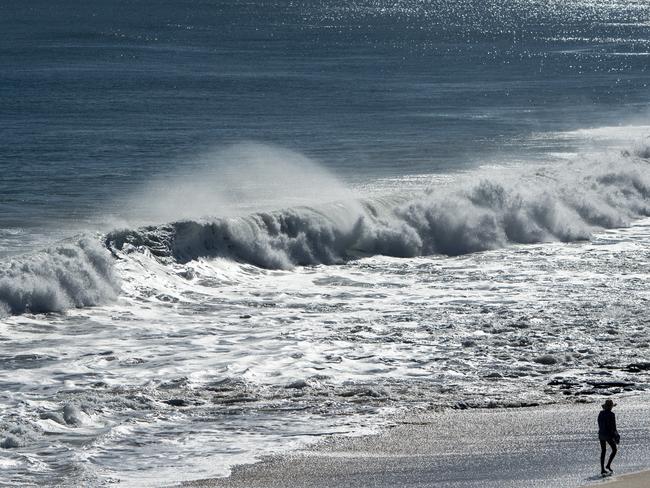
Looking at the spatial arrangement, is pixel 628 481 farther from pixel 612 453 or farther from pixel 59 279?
pixel 59 279

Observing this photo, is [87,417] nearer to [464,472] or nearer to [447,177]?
[464,472]

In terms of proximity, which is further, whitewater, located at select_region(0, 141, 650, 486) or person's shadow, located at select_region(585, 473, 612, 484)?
whitewater, located at select_region(0, 141, 650, 486)

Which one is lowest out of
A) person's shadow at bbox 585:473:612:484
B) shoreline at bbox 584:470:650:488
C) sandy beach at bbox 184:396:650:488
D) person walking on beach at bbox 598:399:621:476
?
sandy beach at bbox 184:396:650:488

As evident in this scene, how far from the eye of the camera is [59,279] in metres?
28.1

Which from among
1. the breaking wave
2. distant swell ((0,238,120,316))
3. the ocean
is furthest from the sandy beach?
the breaking wave

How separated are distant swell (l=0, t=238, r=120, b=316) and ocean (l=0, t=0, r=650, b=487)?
0.07 meters

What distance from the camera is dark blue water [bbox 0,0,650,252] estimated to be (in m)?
46.1

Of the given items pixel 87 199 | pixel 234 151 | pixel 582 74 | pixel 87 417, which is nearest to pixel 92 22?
pixel 582 74

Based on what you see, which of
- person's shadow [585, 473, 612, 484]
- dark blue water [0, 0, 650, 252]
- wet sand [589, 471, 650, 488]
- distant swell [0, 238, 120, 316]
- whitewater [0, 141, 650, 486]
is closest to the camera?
wet sand [589, 471, 650, 488]

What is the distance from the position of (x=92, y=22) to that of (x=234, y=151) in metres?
86.8

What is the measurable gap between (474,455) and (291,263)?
49.8 ft

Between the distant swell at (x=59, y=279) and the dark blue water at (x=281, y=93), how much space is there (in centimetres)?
275

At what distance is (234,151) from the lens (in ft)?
163

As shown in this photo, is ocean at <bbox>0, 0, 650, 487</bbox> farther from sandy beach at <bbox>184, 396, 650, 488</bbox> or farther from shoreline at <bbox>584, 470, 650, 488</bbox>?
shoreline at <bbox>584, 470, 650, 488</bbox>
